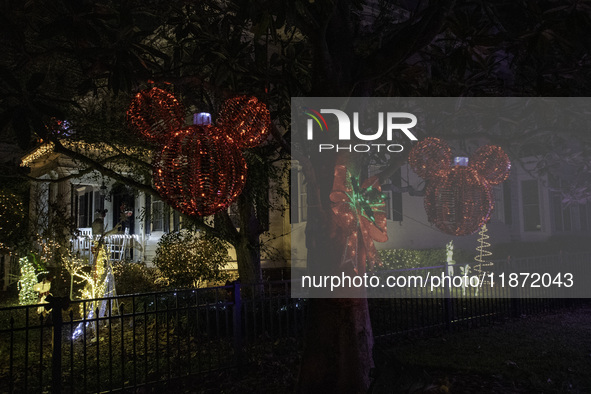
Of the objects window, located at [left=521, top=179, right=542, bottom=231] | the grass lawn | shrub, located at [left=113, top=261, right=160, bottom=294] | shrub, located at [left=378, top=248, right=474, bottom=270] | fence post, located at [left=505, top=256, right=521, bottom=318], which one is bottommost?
the grass lawn

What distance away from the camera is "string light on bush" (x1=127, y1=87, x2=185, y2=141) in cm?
513

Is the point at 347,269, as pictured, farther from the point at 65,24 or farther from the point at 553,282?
the point at 553,282

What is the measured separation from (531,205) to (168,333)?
17314 mm

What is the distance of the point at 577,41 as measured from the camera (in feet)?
15.6

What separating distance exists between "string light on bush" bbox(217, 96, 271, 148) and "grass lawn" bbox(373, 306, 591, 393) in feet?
8.94

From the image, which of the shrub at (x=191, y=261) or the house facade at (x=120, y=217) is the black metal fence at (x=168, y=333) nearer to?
the shrub at (x=191, y=261)

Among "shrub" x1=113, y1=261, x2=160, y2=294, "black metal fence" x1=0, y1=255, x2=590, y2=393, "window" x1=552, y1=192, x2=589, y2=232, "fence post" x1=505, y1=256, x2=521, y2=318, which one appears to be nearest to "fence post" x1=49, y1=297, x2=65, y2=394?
"black metal fence" x1=0, y1=255, x2=590, y2=393

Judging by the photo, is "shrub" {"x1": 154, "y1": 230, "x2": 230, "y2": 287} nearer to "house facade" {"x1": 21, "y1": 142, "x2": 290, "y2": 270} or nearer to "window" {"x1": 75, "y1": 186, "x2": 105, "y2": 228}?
"house facade" {"x1": 21, "y1": 142, "x2": 290, "y2": 270}

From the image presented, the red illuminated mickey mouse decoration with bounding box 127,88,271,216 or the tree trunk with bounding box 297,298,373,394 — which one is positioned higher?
the red illuminated mickey mouse decoration with bounding box 127,88,271,216

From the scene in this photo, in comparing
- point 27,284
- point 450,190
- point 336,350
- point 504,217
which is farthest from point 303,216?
point 336,350

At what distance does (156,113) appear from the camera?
515 cm

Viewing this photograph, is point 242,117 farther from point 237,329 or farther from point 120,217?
point 120,217

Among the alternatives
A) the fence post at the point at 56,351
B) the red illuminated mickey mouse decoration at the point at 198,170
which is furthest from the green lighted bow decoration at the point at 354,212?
the fence post at the point at 56,351

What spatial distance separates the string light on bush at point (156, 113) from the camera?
16.8ft
